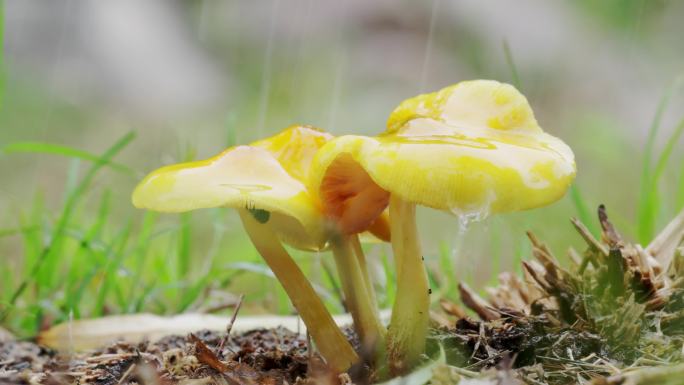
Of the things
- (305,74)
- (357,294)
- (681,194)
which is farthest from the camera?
(305,74)

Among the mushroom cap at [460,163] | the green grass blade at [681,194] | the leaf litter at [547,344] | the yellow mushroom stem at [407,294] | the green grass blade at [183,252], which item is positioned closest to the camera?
the mushroom cap at [460,163]

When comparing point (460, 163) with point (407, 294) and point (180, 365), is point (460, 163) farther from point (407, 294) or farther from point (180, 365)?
point (180, 365)

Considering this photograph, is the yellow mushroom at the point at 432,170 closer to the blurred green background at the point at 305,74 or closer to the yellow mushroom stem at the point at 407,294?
the yellow mushroom stem at the point at 407,294

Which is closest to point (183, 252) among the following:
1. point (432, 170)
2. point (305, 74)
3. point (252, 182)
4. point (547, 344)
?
point (252, 182)

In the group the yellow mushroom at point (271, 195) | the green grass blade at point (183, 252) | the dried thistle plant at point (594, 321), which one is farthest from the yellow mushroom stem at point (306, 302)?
the green grass blade at point (183, 252)

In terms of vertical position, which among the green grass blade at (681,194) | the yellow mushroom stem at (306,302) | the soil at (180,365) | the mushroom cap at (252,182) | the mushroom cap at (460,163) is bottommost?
the soil at (180,365)
